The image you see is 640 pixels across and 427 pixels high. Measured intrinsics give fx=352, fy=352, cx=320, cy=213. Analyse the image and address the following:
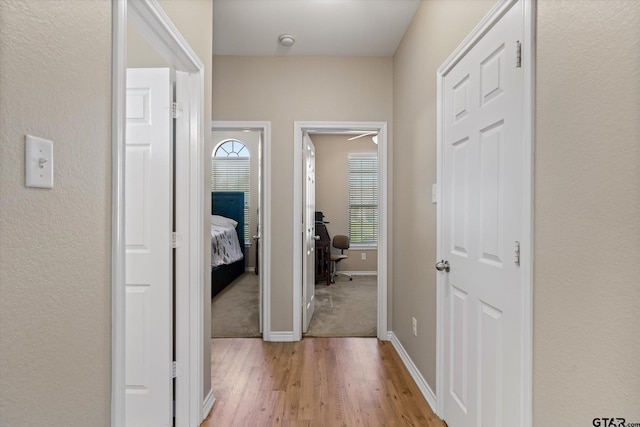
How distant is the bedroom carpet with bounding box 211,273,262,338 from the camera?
11.6 feet

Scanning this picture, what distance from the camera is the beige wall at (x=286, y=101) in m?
3.30

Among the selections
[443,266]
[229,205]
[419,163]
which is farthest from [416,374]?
[229,205]

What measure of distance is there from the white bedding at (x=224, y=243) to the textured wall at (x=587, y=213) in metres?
4.28

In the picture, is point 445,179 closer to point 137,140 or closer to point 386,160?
point 386,160

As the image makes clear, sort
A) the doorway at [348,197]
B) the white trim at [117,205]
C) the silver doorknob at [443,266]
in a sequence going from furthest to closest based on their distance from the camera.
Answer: the doorway at [348,197]
the silver doorknob at [443,266]
the white trim at [117,205]

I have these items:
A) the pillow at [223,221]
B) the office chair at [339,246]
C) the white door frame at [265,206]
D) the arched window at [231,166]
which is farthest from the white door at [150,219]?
the arched window at [231,166]

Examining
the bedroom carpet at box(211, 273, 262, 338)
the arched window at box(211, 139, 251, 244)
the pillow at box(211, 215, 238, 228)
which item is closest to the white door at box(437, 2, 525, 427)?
the bedroom carpet at box(211, 273, 262, 338)

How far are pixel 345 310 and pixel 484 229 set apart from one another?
9.76 ft

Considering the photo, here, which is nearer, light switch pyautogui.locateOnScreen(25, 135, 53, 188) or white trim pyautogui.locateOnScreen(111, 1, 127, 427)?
light switch pyautogui.locateOnScreen(25, 135, 53, 188)

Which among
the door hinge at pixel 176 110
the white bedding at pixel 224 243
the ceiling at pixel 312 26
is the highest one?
the ceiling at pixel 312 26

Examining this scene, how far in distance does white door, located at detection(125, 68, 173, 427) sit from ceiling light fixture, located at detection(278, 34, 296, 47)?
139 cm

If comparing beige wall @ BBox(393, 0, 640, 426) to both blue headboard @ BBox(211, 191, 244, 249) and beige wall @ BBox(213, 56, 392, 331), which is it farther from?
blue headboard @ BBox(211, 191, 244, 249)

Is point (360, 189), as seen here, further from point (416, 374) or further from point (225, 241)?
point (416, 374)

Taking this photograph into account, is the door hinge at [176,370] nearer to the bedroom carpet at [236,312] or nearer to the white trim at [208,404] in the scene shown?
the white trim at [208,404]
